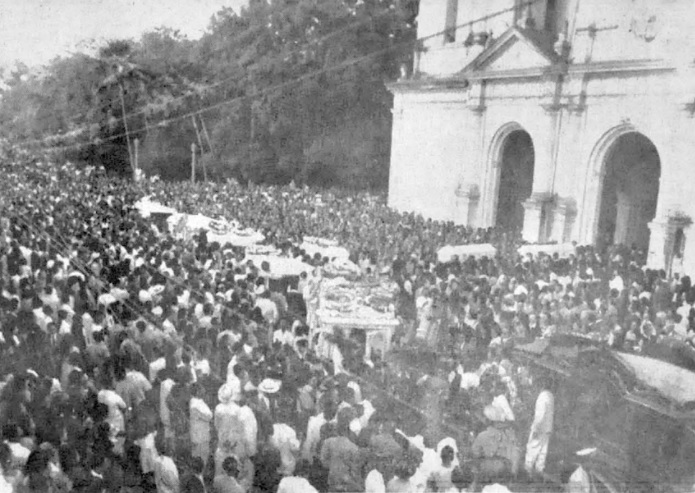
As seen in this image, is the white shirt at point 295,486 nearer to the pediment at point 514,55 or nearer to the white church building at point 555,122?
the white church building at point 555,122

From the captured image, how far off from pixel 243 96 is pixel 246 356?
6082 mm

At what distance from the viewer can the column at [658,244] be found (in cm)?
1142

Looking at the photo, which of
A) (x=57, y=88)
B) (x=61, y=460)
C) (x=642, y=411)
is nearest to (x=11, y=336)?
(x=61, y=460)

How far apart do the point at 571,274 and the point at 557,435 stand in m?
5.34

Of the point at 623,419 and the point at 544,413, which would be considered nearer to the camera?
the point at 623,419

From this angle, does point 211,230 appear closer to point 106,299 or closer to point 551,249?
point 106,299

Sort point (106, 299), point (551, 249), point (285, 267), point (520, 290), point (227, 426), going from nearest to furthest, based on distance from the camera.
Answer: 1. point (227, 426)
2. point (106, 299)
3. point (520, 290)
4. point (285, 267)
5. point (551, 249)

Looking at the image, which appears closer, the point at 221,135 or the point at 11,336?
the point at 11,336

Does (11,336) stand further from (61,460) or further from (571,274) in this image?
(571,274)

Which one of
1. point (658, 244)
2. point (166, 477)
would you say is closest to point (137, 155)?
point (166, 477)

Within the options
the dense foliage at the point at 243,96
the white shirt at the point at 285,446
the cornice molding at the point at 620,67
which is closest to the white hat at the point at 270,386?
the white shirt at the point at 285,446

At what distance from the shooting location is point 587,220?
14.9m

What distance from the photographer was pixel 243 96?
1170cm

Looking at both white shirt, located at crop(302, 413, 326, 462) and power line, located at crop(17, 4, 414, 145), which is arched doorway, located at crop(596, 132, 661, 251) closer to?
power line, located at crop(17, 4, 414, 145)
